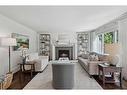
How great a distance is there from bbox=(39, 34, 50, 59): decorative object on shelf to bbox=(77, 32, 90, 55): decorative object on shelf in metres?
2.40

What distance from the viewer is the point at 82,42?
38.6ft

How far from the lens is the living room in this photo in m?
4.20

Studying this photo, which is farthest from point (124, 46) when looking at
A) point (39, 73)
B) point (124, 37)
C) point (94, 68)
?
point (39, 73)

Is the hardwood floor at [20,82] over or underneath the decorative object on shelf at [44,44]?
underneath

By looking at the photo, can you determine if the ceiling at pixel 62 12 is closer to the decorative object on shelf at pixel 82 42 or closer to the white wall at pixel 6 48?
the white wall at pixel 6 48

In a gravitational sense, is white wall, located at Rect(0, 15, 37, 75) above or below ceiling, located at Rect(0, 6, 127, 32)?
below

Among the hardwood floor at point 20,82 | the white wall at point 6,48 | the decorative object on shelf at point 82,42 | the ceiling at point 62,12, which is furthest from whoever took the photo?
the decorative object on shelf at point 82,42

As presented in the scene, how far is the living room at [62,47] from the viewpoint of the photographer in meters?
4.20

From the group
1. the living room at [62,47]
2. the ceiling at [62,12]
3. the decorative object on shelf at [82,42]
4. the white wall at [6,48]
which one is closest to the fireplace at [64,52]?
the living room at [62,47]

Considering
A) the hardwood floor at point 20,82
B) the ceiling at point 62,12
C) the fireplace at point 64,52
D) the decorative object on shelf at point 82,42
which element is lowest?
the hardwood floor at point 20,82

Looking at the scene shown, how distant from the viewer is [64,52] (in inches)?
454

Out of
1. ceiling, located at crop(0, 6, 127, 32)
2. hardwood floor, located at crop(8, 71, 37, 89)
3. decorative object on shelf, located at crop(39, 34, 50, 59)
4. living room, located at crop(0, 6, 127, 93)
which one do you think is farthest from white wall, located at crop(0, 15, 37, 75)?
decorative object on shelf, located at crop(39, 34, 50, 59)

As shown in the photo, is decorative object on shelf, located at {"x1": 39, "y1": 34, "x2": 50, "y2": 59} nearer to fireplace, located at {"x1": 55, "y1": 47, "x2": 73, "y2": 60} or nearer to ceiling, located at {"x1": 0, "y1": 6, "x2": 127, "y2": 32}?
fireplace, located at {"x1": 55, "y1": 47, "x2": 73, "y2": 60}
